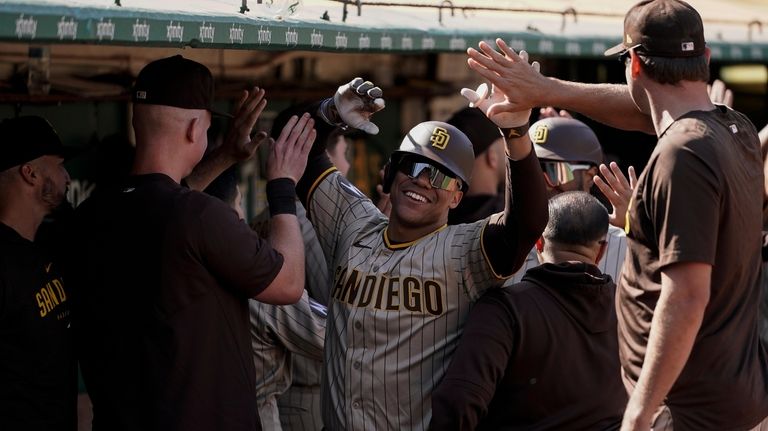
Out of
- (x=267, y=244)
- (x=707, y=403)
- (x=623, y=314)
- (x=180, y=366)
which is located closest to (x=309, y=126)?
(x=267, y=244)

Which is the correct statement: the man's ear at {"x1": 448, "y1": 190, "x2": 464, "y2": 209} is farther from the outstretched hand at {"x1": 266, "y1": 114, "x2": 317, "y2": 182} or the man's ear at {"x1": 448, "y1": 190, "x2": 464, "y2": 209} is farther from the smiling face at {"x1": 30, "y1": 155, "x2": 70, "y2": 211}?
the smiling face at {"x1": 30, "y1": 155, "x2": 70, "y2": 211}

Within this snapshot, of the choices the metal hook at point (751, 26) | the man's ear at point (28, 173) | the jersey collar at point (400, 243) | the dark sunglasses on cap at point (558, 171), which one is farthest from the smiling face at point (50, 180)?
the metal hook at point (751, 26)

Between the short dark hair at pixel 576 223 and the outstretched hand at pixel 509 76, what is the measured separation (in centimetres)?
60

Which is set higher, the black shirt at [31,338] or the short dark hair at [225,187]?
the short dark hair at [225,187]

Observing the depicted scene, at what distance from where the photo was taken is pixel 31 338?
344 cm

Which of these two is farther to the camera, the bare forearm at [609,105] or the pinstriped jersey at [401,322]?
the pinstriped jersey at [401,322]

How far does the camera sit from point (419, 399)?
11.4ft

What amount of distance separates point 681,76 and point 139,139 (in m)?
1.51

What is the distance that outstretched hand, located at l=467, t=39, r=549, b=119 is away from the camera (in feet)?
9.82

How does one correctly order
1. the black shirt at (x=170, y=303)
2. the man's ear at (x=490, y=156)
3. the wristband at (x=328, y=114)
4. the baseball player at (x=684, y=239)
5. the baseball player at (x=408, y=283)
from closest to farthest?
1. the baseball player at (x=684, y=239)
2. the black shirt at (x=170, y=303)
3. the baseball player at (x=408, y=283)
4. the wristband at (x=328, y=114)
5. the man's ear at (x=490, y=156)

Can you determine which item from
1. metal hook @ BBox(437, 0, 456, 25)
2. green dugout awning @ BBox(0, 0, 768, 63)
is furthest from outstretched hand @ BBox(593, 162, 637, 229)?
metal hook @ BBox(437, 0, 456, 25)

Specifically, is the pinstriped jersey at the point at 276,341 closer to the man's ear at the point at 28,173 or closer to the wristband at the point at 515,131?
the man's ear at the point at 28,173

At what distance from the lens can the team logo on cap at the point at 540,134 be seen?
473 centimetres

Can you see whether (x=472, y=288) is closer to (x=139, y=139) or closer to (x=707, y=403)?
(x=707, y=403)
